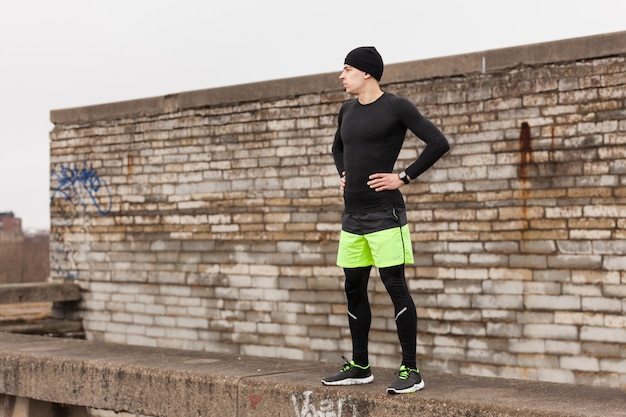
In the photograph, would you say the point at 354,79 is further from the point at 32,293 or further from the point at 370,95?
the point at 32,293

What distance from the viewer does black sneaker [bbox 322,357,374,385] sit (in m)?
4.18

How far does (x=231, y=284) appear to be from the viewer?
10906mm

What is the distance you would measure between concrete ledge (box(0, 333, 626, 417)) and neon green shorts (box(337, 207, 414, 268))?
0.59 meters

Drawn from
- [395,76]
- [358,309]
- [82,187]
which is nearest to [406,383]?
[358,309]

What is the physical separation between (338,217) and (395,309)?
5.80 metres

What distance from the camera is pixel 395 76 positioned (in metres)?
9.38

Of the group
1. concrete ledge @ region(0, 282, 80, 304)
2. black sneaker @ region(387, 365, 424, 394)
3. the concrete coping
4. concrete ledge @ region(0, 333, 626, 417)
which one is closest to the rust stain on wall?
the concrete coping

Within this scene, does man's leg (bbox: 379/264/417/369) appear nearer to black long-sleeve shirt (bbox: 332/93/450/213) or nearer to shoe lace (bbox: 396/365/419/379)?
shoe lace (bbox: 396/365/419/379)

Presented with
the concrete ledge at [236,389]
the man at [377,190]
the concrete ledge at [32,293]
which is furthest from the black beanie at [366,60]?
the concrete ledge at [32,293]

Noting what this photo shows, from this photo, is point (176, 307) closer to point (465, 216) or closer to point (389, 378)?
point (465, 216)

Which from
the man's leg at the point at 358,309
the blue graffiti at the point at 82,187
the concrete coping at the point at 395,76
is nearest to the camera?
the man's leg at the point at 358,309

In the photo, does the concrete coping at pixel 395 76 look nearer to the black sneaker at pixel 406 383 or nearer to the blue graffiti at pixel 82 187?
the blue graffiti at pixel 82 187

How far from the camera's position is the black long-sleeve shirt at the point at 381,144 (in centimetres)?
409

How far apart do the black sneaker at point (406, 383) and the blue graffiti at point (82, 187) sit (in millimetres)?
8898
